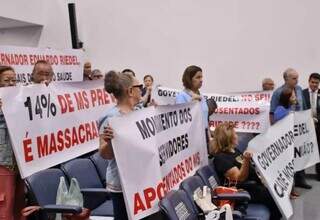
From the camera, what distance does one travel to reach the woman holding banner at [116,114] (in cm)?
226

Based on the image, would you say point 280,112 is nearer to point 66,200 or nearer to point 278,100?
point 278,100

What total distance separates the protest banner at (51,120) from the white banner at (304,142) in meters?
2.21

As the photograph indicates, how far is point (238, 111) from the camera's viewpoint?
555 centimetres

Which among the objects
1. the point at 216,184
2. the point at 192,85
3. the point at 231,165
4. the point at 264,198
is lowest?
the point at 264,198

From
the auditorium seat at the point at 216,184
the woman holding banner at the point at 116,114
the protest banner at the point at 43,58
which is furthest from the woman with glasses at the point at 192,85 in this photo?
the protest banner at the point at 43,58

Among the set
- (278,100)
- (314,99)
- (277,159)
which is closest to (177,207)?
(277,159)

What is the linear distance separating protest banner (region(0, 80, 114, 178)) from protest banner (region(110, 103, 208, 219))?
91 centimetres

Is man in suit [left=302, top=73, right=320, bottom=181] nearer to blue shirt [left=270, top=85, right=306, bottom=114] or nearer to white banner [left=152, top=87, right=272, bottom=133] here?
blue shirt [left=270, top=85, right=306, bottom=114]

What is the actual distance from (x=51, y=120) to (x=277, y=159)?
1843 millimetres

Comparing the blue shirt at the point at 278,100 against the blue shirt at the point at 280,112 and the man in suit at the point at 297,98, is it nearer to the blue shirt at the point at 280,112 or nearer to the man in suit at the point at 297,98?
the man in suit at the point at 297,98

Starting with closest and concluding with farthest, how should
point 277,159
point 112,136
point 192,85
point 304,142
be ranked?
point 112,136 → point 277,159 → point 192,85 → point 304,142

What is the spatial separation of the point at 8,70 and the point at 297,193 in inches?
139

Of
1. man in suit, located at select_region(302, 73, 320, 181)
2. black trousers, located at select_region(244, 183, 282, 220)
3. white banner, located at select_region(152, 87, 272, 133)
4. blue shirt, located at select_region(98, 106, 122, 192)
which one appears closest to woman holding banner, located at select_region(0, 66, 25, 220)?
blue shirt, located at select_region(98, 106, 122, 192)

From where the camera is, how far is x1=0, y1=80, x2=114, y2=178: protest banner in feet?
9.44
